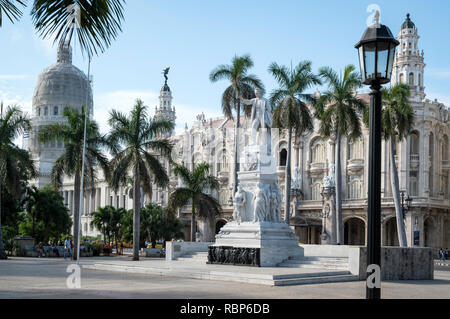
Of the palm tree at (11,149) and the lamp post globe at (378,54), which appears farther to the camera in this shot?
the palm tree at (11,149)

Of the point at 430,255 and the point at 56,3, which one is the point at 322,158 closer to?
the point at 430,255

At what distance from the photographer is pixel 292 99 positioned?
39.0m

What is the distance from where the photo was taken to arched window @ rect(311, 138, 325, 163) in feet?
218

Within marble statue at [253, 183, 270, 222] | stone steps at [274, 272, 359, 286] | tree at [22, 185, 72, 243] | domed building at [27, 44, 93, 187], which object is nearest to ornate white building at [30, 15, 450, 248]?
tree at [22, 185, 72, 243]

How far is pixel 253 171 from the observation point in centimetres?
2473

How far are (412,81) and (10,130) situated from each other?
4567cm

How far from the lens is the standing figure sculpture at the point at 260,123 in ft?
84.1

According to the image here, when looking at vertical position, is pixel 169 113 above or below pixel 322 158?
above

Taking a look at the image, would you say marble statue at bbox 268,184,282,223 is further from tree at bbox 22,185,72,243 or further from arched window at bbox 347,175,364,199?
arched window at bbox 347,175,364,199

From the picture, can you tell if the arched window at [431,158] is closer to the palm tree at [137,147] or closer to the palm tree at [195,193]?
the palm tree at [195,193]

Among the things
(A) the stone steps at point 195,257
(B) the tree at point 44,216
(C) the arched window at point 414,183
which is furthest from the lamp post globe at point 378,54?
(C) the arched window at point 414,183

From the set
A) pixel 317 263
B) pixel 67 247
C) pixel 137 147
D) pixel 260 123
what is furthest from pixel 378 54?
pixel 67 247

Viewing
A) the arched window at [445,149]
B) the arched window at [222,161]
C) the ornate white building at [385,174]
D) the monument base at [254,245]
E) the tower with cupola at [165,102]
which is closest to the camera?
the monument base at [254,245]
